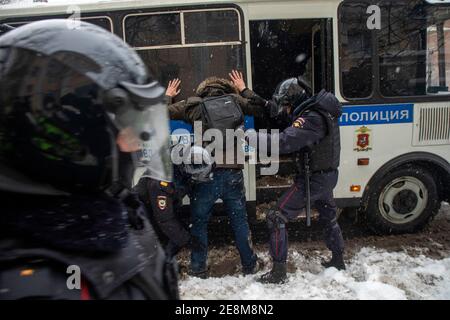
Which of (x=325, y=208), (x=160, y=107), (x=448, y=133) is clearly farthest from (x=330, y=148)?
(x=160, y=107)

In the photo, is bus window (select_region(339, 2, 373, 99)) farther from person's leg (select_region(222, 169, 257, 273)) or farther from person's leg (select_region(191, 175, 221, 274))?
person's leg (select_region(191, 175, 221, 274))

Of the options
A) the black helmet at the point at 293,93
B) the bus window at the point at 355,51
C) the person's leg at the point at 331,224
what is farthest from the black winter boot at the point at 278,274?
the bus window at the point at 355,51

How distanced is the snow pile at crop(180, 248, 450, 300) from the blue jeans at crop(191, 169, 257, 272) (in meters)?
0.23

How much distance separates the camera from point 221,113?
3.45m

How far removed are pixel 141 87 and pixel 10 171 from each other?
21.0 inches

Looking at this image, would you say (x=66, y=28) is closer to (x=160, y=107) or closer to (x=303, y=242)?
(x=160, y=107)

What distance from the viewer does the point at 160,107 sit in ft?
5.46

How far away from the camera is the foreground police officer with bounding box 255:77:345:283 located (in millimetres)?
3445

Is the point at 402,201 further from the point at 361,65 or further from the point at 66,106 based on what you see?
the point at 66,106

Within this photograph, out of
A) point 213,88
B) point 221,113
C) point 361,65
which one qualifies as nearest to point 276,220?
point 221,113

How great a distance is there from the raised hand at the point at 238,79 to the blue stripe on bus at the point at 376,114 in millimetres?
1190

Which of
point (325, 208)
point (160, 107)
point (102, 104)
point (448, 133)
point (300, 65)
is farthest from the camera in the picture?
point (300, 65)

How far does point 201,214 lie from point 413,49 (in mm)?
3060

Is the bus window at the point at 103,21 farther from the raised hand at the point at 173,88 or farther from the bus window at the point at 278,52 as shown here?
the bus window at the point at 278,52
